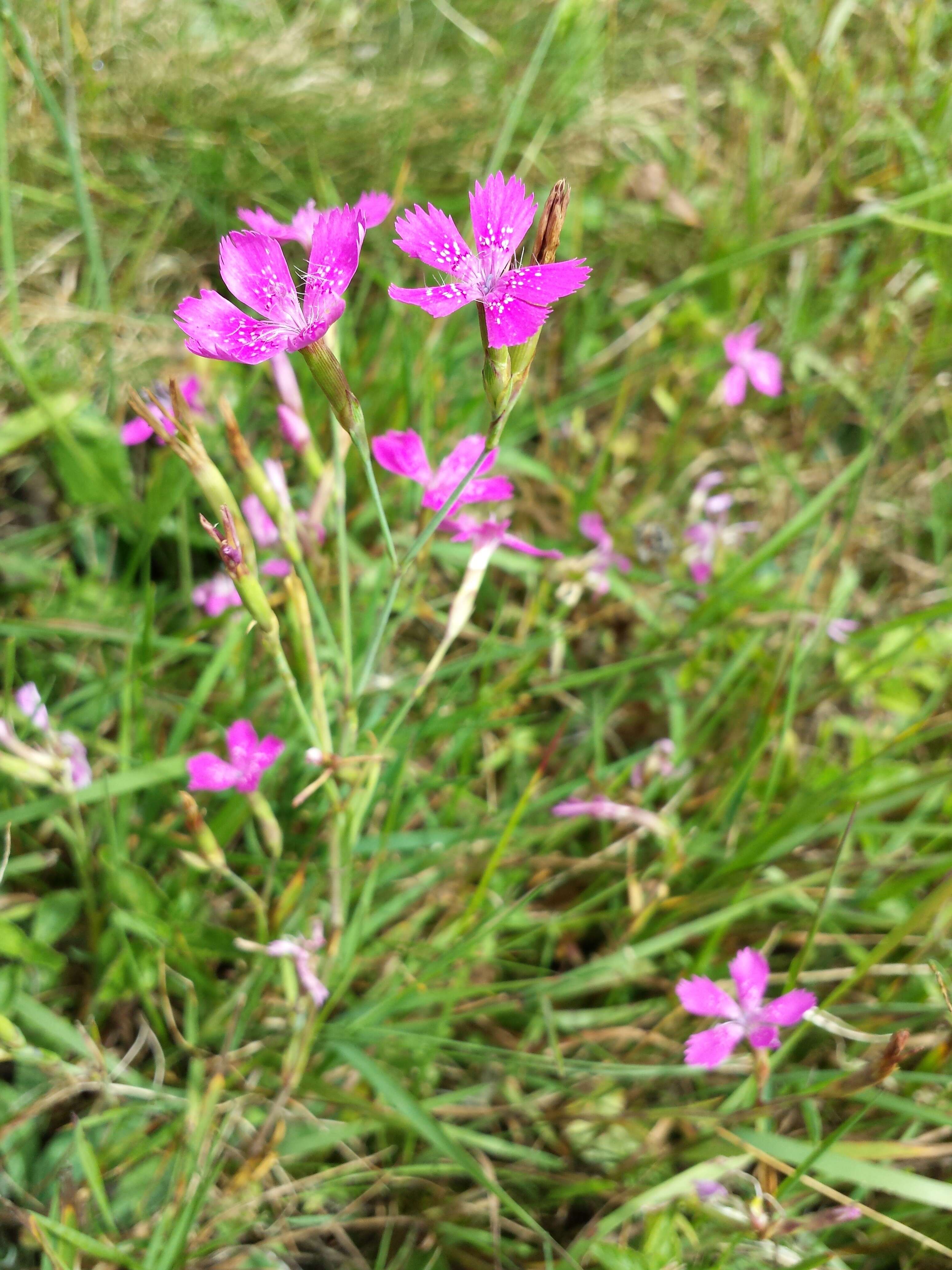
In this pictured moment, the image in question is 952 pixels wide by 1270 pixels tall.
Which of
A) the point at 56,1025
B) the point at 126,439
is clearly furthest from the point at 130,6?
the point at 56,1025

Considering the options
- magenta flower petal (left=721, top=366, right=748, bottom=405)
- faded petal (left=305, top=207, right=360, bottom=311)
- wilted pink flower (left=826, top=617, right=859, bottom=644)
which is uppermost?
faded petal (left=305, top=207, right=360, bottom=311)

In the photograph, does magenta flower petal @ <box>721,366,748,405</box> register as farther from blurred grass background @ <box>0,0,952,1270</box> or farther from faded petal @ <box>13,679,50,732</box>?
faded petal @ <box>13,679,50,732</box>

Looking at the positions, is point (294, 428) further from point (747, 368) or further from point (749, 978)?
point (747, 368)

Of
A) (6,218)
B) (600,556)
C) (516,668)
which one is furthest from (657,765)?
(6,218)

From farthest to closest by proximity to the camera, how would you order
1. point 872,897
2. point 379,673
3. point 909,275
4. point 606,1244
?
point 909,275 < point 379,673 < point 872,897 < point 606,1244

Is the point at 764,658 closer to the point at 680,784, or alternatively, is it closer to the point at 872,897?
the point at 680,784

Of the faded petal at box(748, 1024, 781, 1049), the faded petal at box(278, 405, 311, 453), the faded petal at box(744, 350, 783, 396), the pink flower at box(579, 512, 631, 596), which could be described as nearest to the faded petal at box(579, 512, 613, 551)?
the pink flower at box(579, 512, 631, 596)

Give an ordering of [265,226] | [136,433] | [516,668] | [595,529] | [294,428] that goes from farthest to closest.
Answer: [595,529], [516,668], [136,433], [294,428], [265,226]
